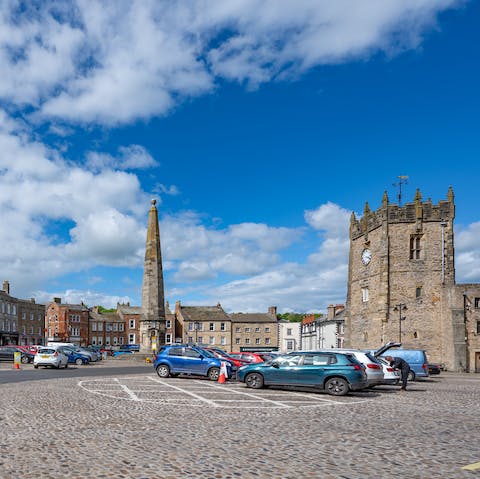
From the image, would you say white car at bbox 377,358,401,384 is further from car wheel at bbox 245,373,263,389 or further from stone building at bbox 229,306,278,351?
stone building at bbox 229,306,278,351

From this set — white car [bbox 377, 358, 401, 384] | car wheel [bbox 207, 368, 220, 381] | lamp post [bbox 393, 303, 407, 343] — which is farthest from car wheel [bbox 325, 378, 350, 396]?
lamp post [bbox 393, 303, 407, 343]

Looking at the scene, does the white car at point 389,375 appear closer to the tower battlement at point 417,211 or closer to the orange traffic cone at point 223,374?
the orange traffic cone at point 223,374

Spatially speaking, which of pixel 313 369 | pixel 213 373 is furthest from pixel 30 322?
pixel 313 369

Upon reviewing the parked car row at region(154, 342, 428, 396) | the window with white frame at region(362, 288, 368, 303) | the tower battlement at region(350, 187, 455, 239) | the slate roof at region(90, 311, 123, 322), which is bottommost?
the slate roof at region(90, 311, 123, 322)

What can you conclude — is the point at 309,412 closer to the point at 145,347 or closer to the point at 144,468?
the point at 144,468

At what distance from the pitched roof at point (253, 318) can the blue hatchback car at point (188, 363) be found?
211 feet

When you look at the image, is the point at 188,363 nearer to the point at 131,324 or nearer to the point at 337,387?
the point at 337,387

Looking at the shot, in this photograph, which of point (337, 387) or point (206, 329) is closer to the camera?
point (337, 387)

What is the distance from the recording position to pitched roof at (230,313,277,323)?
9062cm

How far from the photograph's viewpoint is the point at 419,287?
4703 centimetres

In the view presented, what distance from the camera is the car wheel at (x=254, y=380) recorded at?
801 inches

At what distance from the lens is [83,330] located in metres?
96.3

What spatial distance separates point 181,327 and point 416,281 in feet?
170

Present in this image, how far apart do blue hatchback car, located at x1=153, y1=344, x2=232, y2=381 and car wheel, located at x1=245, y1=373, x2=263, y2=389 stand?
12.3 feet
